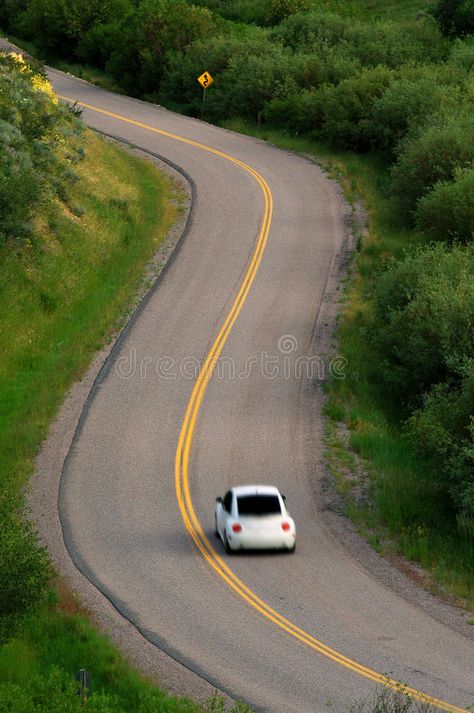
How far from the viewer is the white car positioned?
72.5ft

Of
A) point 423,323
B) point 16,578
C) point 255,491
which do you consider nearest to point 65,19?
point 423,323

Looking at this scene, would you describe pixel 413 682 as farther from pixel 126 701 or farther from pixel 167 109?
pixel 167 109

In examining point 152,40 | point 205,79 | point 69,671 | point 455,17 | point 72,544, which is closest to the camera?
point 69,671

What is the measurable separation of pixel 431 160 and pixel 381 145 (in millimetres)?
9812

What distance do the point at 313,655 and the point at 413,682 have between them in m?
1.74

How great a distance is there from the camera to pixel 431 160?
4441 cm

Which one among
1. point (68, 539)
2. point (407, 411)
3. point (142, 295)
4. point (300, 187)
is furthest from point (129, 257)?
point (68, 539)

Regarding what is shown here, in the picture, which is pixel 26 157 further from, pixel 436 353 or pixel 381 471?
pixel 381 471

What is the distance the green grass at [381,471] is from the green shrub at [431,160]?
164 inches

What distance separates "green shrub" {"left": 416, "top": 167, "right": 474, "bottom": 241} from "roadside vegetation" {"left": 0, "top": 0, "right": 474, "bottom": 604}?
7cm

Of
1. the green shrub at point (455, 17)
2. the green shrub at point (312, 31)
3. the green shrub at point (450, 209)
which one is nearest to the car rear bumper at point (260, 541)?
the green shrub at point (450, 209)

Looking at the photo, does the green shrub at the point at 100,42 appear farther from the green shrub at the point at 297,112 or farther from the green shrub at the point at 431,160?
the green shrub at the point at 431,160

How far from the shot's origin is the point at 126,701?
17.0 meters

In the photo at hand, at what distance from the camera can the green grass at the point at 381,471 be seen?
74.0 feet
